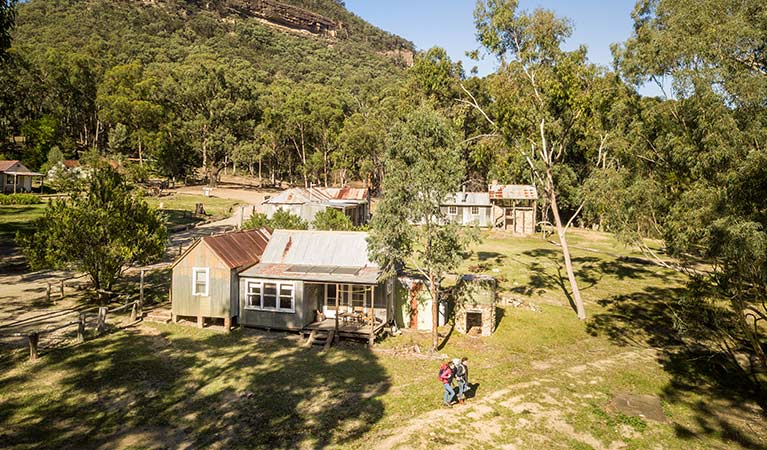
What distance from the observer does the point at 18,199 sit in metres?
49.7

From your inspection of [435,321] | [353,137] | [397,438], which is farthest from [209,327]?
[353,137]

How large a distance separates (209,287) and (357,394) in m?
9.84

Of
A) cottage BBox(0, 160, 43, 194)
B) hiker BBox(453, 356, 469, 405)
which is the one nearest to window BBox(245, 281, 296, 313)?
hiker BBox(453, 356, 469, 405)

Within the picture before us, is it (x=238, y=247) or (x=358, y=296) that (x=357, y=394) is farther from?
(x=238, y=247)

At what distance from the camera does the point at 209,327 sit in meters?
21.6

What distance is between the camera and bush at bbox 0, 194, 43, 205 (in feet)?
161

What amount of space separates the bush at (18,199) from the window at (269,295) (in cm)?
4389

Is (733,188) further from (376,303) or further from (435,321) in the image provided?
(376,303)

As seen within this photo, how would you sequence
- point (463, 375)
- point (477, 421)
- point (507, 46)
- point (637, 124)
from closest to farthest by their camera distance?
point (477, 421) → point (463, 375) → point (637, 124) → point (507, 46)

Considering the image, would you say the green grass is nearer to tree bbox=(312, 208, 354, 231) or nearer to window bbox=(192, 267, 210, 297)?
window bbox=(192, 267, 210, 297)

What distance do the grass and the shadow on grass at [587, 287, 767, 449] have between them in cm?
10

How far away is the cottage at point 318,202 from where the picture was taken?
1737 inches

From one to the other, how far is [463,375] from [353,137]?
198 ft

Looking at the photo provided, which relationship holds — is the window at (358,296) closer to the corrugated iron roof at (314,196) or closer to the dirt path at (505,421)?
the dirt path at (505,421)
